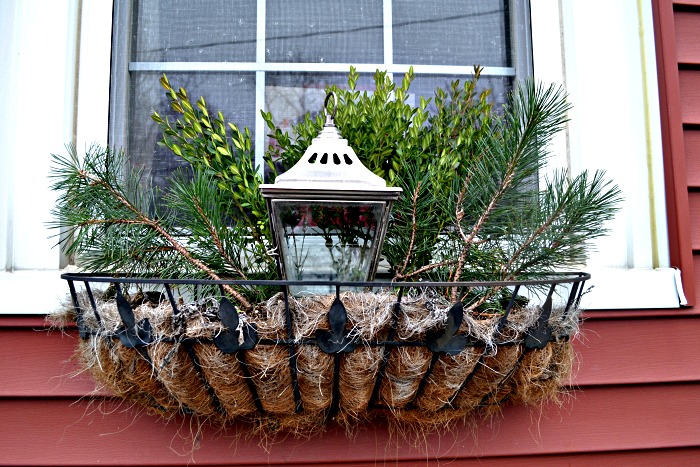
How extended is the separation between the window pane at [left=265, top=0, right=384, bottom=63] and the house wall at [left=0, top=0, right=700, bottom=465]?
0.60m

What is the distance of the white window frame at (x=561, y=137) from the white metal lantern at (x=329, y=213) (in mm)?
436

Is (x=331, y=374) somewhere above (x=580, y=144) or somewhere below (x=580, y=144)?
below

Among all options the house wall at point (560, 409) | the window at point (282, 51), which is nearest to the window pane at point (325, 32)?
the window at point (282, 51)

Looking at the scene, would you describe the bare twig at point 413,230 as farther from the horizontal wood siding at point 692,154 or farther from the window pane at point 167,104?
the horizontal wood siding at point 692,154

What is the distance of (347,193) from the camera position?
2.60 feet

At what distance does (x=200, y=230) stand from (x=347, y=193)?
256 millimetres

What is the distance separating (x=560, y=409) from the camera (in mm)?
1141

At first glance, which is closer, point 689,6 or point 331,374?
point 331,374

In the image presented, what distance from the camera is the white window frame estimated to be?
3.64 feet

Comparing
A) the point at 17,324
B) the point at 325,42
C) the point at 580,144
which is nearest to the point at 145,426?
the point at 17,324

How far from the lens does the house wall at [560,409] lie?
107cm

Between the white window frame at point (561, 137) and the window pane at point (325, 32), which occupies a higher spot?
the window pane at point (325, 32)

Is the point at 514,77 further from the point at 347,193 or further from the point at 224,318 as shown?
the point at 224,318

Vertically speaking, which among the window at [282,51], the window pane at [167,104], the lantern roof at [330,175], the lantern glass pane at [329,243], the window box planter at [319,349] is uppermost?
the window at [282,51]
